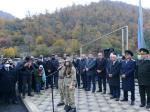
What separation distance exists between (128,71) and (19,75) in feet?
14.5

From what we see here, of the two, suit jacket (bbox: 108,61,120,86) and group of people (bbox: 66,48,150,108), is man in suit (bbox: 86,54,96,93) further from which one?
suit jacket (bbox: 108,61,120,86)

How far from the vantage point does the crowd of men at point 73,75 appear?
1001 centimetres

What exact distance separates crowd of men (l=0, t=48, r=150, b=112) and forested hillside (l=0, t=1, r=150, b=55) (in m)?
29.4

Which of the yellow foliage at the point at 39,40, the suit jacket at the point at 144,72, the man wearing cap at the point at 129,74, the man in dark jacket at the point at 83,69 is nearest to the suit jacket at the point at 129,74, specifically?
the man wearing cap at the point at 129,74

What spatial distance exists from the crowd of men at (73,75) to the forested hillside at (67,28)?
29378mm

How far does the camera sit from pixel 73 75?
32.5 feet

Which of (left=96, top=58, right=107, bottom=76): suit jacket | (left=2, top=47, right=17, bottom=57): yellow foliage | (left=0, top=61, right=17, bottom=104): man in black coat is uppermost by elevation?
(left=2, top=47, right=17, bottom=57): yellow foliage

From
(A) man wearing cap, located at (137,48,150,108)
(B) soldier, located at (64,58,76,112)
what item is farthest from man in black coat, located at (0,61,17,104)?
(A) man wearing cap, located at (137,48,150,108)

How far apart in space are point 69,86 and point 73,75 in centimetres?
34

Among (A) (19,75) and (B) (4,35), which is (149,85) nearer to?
(A) (19,75)

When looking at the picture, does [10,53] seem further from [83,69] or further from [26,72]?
[26,72]

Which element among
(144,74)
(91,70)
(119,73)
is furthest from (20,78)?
(144,74)

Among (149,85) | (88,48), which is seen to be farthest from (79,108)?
(88,48)

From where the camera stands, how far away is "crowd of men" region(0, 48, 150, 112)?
1001cm
